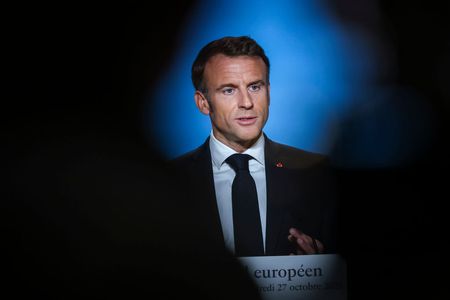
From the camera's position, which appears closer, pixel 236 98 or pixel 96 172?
pixel 236 98

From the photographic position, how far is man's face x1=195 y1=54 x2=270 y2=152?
2309 millimetres

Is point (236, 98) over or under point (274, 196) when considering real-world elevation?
over

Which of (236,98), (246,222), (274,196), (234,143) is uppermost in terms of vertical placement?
(236,98)

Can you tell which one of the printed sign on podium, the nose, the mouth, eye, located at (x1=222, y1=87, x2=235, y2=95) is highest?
eye, located at (x1=222, y1=87, x2=235, y2=95)

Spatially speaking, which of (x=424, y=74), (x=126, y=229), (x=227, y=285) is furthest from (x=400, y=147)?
(x=126, y=229)

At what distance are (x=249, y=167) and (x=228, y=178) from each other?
0.37 feet

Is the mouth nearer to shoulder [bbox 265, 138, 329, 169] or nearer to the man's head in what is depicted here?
the man's head

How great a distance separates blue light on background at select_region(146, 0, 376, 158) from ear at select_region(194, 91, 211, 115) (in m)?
0.02

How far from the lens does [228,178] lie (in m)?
2.38

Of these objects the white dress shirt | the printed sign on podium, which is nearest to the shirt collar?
the white dress shirt

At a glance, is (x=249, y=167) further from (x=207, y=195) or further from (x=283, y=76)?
(x=283, y=76)

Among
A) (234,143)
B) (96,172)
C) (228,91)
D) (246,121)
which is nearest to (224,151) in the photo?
(234,143)

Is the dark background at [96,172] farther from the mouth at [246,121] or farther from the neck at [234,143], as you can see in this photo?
the mouth at [246,121]

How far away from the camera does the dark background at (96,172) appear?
7.92ft
